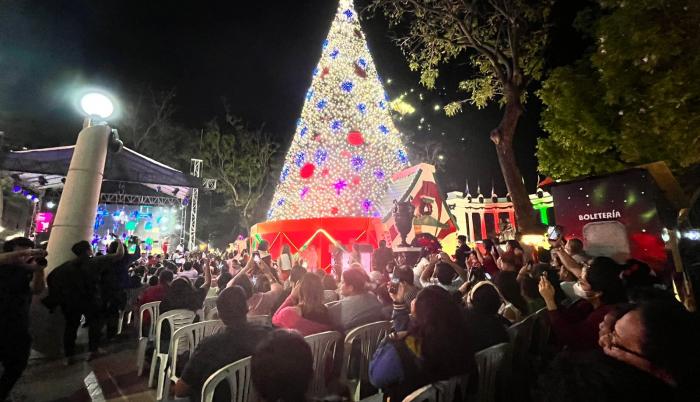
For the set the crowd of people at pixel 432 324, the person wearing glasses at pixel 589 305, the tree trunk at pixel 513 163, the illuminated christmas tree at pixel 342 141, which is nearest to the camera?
the crowd of people at pixel 432 324

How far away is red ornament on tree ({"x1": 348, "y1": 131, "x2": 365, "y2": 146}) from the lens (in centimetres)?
1155

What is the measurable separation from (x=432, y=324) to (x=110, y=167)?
1125 centimetres

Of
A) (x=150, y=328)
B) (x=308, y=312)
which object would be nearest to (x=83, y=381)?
(x=150, y=328)

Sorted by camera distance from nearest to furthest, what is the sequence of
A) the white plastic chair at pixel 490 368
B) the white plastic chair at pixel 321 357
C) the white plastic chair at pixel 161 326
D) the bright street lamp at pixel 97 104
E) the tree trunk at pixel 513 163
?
the white plastic chair at pixel 490 368 < the white plastic chair at pixel 321 357 < the white plastic chair at pixel 161 326 < the bright street lamp at pixel 97 104 < the tree trunk at pixel 513 163

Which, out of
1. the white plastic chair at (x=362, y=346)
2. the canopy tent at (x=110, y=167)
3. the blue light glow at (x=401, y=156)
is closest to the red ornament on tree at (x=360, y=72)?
the blue light glow at (x=401, y=156)

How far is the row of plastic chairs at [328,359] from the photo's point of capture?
89.9 inches

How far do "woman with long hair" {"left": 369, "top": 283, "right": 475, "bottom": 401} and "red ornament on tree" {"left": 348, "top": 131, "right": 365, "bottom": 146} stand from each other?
967 cm

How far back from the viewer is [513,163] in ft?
30.9

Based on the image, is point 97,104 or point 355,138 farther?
point 355,138

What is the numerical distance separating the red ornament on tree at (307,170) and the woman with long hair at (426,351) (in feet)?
31.7

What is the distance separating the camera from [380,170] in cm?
1165

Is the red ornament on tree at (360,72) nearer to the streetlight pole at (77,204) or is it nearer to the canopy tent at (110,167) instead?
the canopy tent at (110,167)

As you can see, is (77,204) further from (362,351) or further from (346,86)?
(346,86)

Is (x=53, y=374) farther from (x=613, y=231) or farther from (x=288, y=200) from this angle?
(x=613, y=231)
